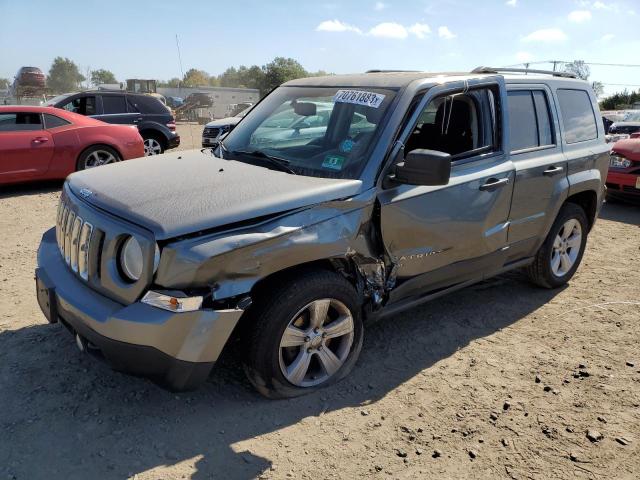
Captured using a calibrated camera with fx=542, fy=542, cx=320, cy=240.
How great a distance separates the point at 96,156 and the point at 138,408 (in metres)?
6.73

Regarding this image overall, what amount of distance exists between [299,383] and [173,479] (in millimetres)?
882

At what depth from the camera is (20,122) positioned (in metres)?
8.33

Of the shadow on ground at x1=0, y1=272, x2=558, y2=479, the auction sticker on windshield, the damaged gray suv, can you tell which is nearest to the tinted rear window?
the damaged gray suv

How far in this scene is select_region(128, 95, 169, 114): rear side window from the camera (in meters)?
11.6

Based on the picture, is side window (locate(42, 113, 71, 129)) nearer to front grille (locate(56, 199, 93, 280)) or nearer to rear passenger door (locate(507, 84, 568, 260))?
front grille (locate(56, 199, 93, 280))

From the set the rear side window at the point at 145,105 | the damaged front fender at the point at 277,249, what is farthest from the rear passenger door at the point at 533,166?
the rear side window at the point at 145,105

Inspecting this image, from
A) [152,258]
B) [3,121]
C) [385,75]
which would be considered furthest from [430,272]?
[3,121]

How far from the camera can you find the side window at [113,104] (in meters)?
11.4

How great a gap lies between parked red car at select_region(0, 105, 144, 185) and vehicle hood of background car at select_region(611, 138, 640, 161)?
7.81 metres

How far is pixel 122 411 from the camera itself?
300cm

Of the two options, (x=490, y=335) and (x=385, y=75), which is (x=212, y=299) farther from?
(x=490, y=335)

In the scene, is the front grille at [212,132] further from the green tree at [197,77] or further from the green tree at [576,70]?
the green tree at [197,77]

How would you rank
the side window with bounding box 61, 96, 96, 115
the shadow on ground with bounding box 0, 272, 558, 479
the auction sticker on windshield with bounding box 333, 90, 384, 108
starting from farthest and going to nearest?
1. the side window with bounding box 61, 96, 96, 115
2. the auction sticker on windshield with bounding box 333, 90, 384, 108
3. the shadow on ground with bounding box 0, 272, 558, 479

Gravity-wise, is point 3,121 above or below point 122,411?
above
